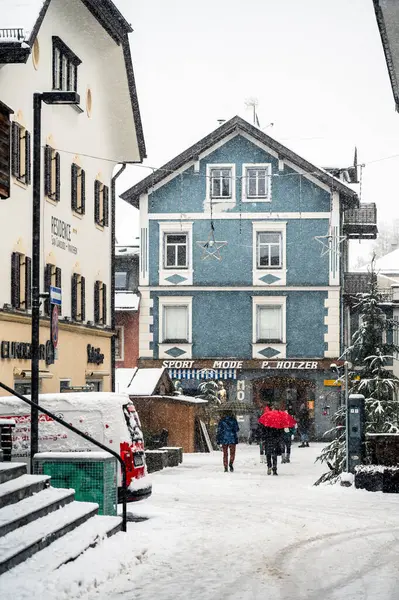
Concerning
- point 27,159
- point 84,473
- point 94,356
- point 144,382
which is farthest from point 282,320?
point 84,473

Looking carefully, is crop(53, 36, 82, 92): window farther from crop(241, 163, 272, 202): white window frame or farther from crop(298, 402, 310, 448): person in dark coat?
crop(298, 402, 310, 448): person in dark coat

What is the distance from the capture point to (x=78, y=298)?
98.3 feet

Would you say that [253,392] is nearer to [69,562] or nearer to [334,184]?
[334,184]

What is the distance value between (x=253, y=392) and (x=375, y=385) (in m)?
22.2

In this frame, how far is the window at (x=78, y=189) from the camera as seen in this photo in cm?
A: 2950

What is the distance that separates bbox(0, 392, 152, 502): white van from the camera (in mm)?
16797

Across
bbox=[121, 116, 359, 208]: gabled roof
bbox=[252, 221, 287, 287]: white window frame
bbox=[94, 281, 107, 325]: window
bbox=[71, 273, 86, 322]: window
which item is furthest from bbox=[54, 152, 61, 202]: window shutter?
bbox=[252, 221, 287, 287]: white window frame

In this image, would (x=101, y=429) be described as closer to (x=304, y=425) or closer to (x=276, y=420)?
(x=276, y=420)

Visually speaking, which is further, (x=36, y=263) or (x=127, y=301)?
(x=127, y=301)

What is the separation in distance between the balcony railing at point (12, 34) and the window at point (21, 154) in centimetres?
256

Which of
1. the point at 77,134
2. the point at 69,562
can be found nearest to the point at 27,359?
the point at 77,134

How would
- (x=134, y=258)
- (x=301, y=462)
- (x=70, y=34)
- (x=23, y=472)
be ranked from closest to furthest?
(x=23, y=472) < (x=70, y=34) < (x=301, y=462) < (x=134, y=258)

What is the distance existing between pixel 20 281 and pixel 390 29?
11.7m

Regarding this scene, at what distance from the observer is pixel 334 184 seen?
153ft
